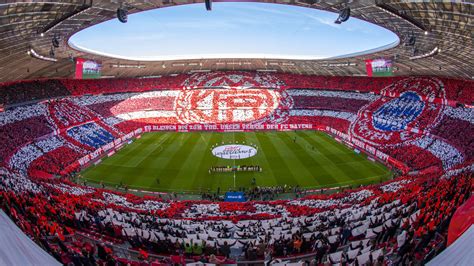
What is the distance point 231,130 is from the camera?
178 feet

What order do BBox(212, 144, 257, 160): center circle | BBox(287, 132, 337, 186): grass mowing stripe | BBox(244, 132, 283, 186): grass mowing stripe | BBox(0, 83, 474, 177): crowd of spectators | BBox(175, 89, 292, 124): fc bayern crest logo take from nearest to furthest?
BBox(244, 132, 283, 186): grass mowing stripe, BBox(287, 132, 337, 186): grass mowing stripe, BBox(0, 83, 474, 177): crowd of spectators, BBox(212, 144, 257, 160): center circle, BBox(175, 89, 292, 124): fc bayern crest logo

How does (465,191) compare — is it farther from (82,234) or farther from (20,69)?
(20,69)

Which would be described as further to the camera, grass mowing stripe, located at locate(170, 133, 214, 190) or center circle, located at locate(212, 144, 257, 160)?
center circle, located at locate(212, 144, 257, 160)

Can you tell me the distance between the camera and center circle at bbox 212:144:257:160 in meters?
38.6

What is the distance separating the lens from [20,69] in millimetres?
39594

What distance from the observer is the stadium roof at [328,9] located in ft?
77.0

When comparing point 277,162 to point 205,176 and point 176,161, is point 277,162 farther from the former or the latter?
point 176,161

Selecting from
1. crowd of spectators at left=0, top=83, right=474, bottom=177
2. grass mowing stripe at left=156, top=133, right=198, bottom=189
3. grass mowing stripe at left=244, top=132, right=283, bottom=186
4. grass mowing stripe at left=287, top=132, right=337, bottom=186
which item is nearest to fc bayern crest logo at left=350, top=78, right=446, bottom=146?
crowd of spectators at left=0, top=83, right=474, bottom=177

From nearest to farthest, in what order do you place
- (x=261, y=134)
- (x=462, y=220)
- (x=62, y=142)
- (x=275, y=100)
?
(x=462, y=220), (x=62, y=142), (x=261, y=134), (x=275, y=100)

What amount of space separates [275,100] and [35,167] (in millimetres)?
41182

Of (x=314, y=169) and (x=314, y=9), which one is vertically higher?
(x=314, y=9)

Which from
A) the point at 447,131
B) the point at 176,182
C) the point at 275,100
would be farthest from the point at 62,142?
the point at 447,131

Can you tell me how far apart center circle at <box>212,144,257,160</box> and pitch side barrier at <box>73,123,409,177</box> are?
459 inches

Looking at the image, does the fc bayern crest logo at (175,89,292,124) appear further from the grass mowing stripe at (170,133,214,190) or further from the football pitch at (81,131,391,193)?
the grass mowing stripe at (170,133,214,190)
